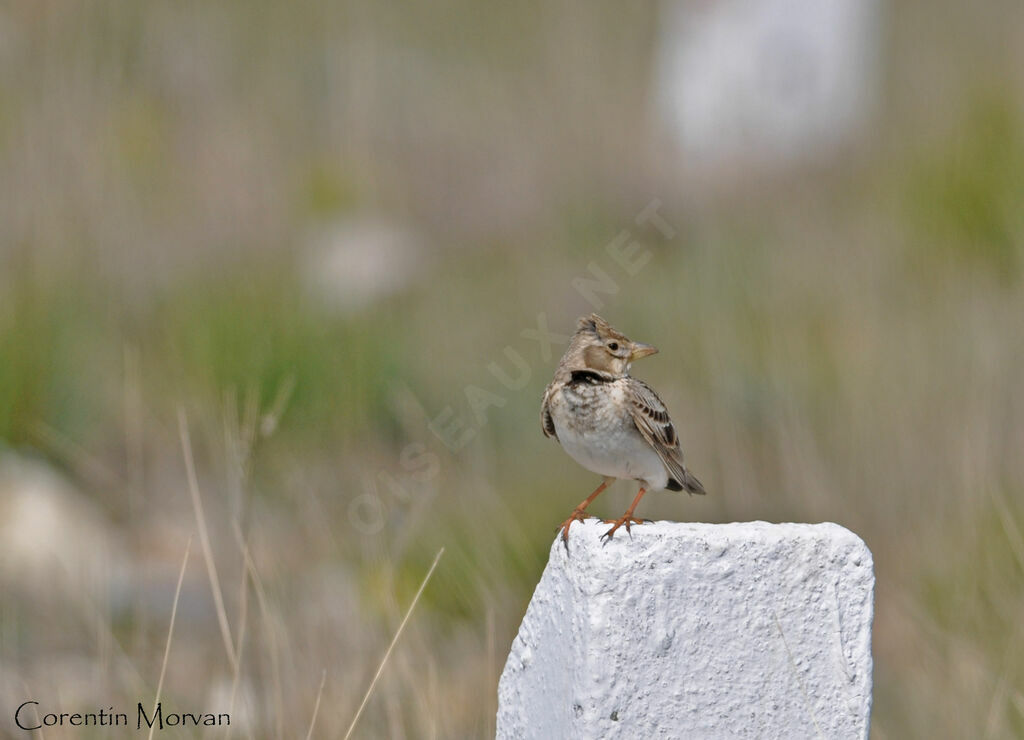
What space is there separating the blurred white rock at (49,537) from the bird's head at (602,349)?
3.24m

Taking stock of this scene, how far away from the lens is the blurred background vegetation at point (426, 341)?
5004 mm

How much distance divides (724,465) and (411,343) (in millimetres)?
3478

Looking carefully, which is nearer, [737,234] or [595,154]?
[737,234]

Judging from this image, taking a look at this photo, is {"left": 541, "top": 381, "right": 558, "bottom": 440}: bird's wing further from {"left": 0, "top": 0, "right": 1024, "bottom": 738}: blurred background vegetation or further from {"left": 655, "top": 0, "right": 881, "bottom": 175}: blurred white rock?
{"left": 655, "top": 0, "right": 881, "bottom": 175}: blurred white rock

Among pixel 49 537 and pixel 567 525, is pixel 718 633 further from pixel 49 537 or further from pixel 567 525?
pixel 49 537

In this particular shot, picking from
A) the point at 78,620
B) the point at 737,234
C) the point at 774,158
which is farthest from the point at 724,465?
the point at 774,158

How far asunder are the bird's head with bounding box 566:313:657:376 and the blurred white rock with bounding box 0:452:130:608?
128 inches

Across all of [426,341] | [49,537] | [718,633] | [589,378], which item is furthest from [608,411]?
[426,341]

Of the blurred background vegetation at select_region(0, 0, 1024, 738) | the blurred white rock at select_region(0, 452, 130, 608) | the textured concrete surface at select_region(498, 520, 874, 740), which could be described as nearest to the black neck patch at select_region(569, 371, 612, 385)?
the textured concrete surface at select_region(498, 520, 874, 740)

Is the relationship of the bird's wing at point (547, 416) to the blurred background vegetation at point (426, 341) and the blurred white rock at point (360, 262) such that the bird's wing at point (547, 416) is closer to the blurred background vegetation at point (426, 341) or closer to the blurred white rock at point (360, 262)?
the blurred background vegetation at point (426, 341)

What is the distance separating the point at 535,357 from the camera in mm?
8062

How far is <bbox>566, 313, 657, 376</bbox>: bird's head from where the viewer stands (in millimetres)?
3031

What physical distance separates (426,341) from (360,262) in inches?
91.9

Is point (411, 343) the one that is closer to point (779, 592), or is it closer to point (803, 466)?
point (803, 466)
